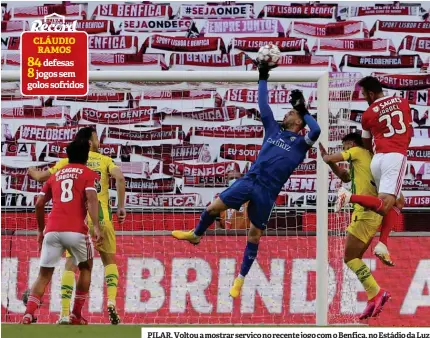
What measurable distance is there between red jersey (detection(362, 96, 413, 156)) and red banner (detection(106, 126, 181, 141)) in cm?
263

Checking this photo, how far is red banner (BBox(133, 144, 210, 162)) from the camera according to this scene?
1215 centimetres

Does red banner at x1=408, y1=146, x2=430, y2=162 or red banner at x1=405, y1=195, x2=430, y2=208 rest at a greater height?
red banner at x1=408, y1=146, x2=430, y2=162

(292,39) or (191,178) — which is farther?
(292,39)

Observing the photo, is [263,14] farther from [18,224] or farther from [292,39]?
[18,224]

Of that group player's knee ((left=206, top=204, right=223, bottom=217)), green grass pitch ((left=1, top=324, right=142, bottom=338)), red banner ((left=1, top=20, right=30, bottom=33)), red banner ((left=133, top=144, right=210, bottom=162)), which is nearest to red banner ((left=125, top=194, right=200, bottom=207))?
red banner ((left=133, top=144, right=210, bottom=162))

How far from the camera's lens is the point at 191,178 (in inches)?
484

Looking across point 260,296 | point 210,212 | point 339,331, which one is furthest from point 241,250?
point 339,331

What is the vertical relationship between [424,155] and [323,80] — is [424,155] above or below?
below

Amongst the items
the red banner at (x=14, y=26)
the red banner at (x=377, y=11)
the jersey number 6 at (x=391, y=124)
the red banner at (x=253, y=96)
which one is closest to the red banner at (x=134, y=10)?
the red banner at (x=14, y=26)

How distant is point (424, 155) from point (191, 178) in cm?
364

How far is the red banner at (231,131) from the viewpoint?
12438 millimetres

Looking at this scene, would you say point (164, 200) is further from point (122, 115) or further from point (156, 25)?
point (156, 25)

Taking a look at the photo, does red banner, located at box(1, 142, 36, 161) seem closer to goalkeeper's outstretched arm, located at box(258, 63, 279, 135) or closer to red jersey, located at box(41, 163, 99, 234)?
red jersey, located at box(41, 163, 99, 234)

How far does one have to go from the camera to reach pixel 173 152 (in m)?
12.3
